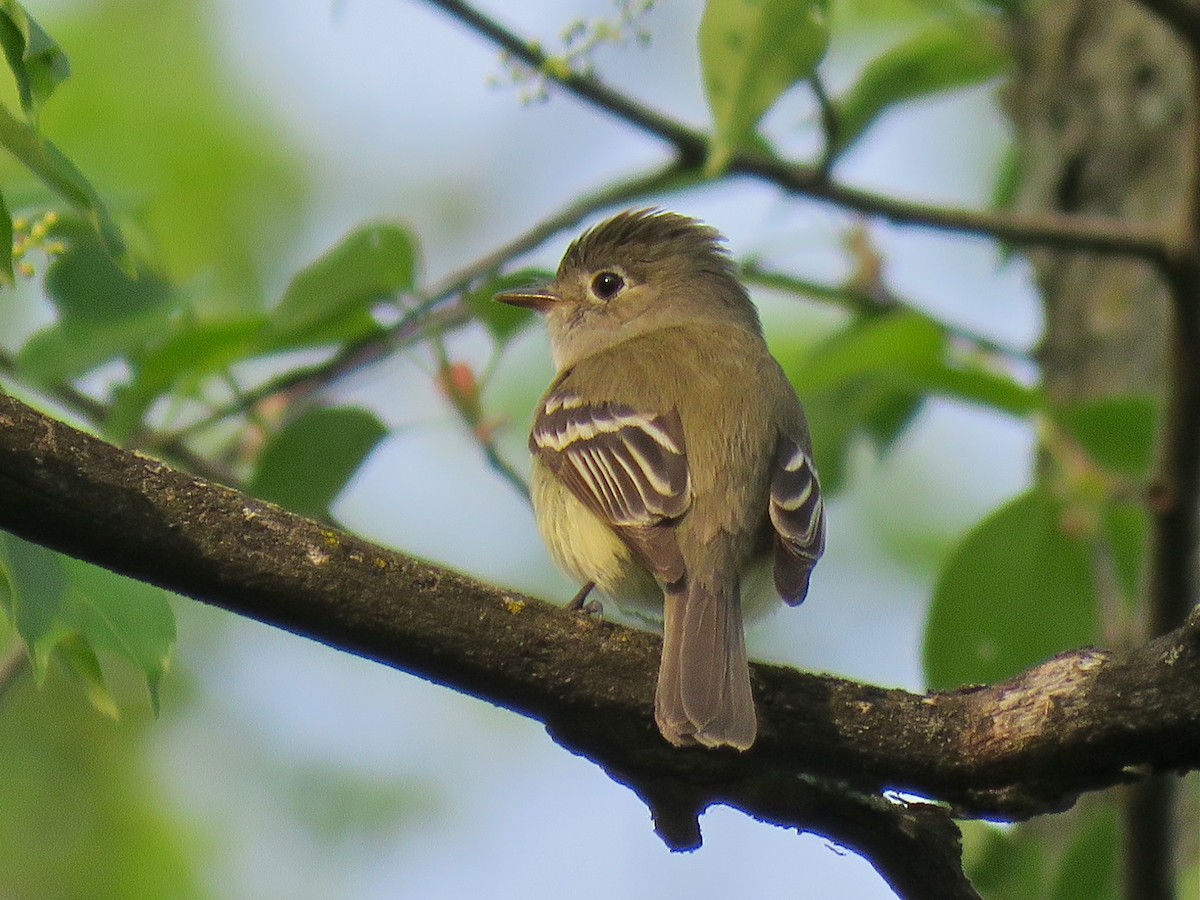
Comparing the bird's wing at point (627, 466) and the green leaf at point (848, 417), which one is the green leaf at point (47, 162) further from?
the green leaf at point (848, 417)

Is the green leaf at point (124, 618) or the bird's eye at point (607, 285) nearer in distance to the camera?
the green leaf at point (124, 618)

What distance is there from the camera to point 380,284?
4.05 m

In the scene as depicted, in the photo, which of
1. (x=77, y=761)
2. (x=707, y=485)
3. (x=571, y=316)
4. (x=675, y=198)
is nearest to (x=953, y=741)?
(x=707, y=485)

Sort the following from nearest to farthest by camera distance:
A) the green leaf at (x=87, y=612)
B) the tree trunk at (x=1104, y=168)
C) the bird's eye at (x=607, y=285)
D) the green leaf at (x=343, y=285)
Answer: the green leaf at (x=87, y=612)
the green leaf at (x=343, y=285)
the bird's eye at (x=607, y=285)
the tree trunk at (x=1104, y=168)

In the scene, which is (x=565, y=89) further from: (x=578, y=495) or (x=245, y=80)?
(x=245, y=80)

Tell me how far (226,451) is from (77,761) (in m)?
2.90

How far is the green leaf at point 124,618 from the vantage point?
251 cm

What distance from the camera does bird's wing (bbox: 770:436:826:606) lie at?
12.9ft

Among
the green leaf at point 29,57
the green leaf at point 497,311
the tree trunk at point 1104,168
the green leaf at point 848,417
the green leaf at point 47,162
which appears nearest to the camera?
the green leaf at point 29,57

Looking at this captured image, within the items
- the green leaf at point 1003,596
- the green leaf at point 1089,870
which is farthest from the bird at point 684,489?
the green leaf at point 1089,870

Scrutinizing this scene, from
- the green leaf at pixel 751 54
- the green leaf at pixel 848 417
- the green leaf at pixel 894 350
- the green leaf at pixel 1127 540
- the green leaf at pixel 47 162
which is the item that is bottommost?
the green leaf at pixel 47 162

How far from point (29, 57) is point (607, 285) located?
161 inches

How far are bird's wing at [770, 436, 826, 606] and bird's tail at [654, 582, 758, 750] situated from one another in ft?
0.66

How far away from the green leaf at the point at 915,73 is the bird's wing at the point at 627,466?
1002mm
